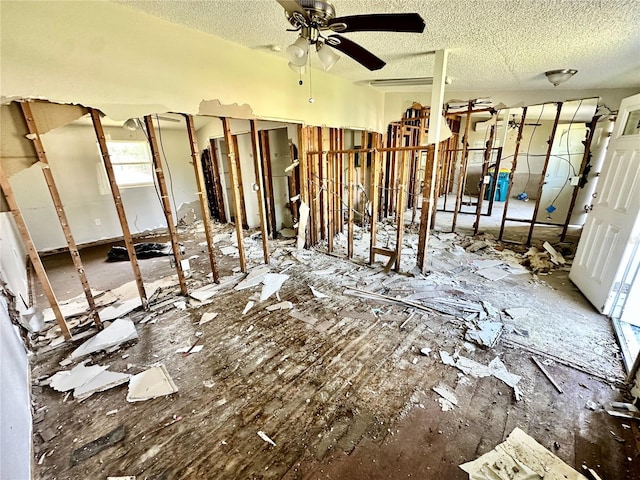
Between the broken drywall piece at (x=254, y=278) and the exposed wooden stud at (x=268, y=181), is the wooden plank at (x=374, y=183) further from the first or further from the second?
the exposed wooden stud at (x=268, y=181)

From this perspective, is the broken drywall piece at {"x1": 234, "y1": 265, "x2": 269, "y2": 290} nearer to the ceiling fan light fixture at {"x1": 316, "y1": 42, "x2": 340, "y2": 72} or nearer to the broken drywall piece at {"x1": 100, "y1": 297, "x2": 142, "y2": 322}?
the broken drywall piece at {"x1": 100, "y1": 297, "x2": 142, "y2": 322}

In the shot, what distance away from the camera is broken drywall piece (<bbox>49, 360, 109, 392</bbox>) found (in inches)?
80.1

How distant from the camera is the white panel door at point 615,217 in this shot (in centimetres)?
250

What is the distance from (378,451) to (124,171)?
6890 mm

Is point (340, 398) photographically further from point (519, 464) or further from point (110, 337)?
point (110, 337)

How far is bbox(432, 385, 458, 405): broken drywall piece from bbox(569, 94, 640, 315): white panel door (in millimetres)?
2138

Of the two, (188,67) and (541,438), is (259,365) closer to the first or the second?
(541,438)

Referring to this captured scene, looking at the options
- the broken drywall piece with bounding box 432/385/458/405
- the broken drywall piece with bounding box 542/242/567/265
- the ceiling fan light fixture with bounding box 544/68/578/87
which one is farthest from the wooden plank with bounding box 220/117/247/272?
the broken drywall piece with bounding box 542/242/567/265

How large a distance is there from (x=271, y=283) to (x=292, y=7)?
111 inches

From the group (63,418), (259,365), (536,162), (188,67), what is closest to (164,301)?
(63,418)

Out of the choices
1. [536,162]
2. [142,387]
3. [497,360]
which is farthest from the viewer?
[536,162]

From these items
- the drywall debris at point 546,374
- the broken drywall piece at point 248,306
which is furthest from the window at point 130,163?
the drywall debris at point 546,374

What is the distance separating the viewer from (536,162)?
905 cm

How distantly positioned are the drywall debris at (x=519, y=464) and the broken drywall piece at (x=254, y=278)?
2.75m
